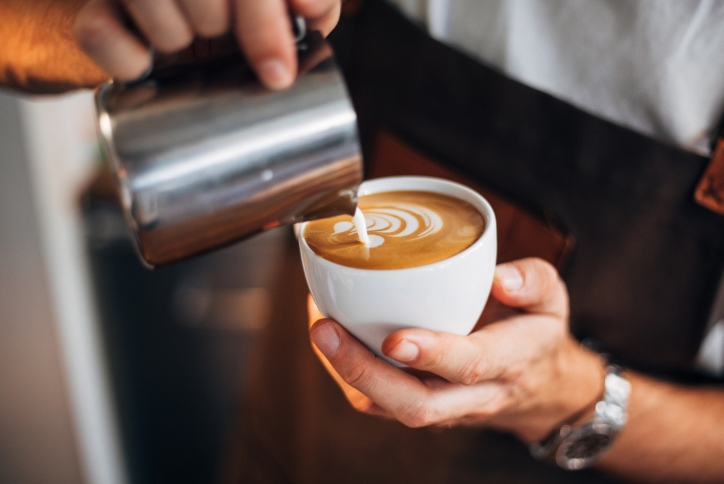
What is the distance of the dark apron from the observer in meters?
0.75

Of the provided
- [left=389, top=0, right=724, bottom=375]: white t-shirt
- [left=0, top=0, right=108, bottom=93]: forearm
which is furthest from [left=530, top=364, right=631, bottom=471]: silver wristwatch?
[left=0, top=0, right=108, bottom=93]: forearm

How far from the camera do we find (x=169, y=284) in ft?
6.71

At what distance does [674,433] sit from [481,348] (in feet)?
1.72

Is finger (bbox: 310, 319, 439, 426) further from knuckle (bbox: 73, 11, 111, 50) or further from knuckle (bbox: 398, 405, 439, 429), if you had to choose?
knuckle (bbox: 73, 11, 111, 50)

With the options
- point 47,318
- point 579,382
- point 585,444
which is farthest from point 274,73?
point 47,318

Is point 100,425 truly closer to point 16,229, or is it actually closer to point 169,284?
point 169,284

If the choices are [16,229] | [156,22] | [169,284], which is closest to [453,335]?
[156,22]

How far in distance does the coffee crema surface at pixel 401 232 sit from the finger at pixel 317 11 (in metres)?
0.21

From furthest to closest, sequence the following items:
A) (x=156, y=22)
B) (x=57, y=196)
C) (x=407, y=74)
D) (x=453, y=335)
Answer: (x=57, y=196), (x=407, y=74), (x=453, y=335), (x=156, y=22)

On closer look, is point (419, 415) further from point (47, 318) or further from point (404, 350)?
point (47, 318)

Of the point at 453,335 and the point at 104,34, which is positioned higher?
the point at 104,34

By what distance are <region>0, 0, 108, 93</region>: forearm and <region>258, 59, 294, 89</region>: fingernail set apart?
42cm

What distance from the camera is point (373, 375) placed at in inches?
21.8

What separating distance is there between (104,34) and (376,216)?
0.34 metres
